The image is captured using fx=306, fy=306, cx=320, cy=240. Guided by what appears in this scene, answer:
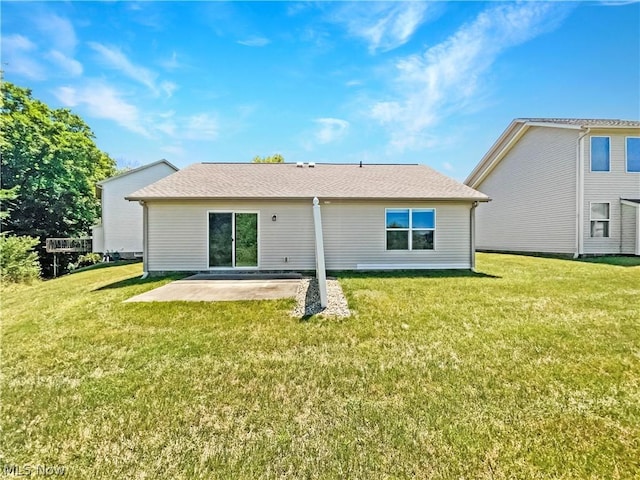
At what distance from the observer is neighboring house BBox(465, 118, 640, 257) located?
43.4 feet

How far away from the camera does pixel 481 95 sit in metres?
13.1

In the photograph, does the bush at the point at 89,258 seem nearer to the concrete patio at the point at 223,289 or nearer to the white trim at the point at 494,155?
the concrete patio at the point at 223,289

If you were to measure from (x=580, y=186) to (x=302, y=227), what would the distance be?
12.3m

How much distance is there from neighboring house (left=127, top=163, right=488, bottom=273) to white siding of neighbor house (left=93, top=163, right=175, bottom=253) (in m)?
9.12

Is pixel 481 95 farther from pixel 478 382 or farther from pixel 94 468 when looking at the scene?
pixel 94 468

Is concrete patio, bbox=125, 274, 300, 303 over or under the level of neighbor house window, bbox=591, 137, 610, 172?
under

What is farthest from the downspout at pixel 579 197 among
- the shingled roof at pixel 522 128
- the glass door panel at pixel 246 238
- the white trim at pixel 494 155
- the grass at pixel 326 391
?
the glass door panel at pixel 246 238

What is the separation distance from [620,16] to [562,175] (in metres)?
5.96

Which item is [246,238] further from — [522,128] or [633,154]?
[633,154]

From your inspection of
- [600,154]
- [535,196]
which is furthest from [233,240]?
[600,154]

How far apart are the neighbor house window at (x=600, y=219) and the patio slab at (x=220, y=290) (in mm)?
13570

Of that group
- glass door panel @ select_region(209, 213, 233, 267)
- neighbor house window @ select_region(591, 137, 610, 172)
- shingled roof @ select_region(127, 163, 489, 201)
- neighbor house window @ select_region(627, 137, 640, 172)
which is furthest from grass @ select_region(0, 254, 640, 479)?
neighbor house window @ select_region(627, 137, 640, 172)

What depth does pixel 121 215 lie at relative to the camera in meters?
18.0

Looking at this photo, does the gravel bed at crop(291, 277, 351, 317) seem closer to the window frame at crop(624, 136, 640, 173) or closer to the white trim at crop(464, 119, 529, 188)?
the window frame at crop(624, 136, 640, 173)
